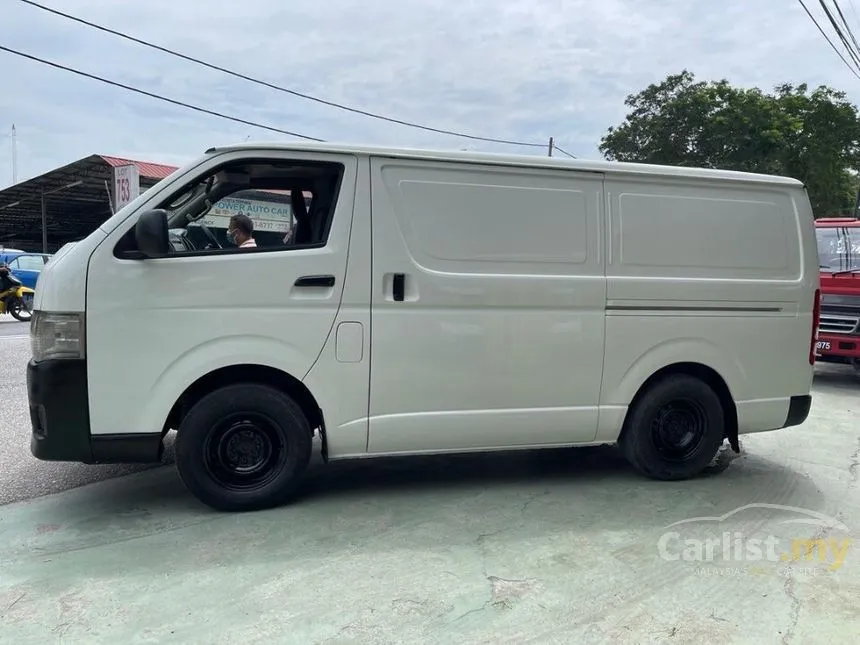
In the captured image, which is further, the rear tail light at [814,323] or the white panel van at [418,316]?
the rear tail light at [814,323]

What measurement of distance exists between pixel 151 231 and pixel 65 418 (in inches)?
42.6

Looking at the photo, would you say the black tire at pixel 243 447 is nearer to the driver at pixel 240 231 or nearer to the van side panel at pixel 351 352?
the van side panel at pixel 351 352

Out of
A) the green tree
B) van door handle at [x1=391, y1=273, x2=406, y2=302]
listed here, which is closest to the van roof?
van door handle at [x1=391, y1=273, x2=406, y2=302]

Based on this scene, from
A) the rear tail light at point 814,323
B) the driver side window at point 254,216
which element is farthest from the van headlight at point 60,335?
the rear tail light at point 814,323

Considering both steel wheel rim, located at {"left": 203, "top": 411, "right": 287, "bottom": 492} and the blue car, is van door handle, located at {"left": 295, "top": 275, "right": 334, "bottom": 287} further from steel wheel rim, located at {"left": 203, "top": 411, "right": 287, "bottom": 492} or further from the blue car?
the blue car

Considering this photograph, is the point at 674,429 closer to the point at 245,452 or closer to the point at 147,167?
the point at 245,452

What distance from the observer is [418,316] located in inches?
156

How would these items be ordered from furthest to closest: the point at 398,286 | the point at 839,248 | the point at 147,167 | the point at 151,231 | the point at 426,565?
the point at 147,167
the point at 839,248
the point at 398,286
the point at 151,231
the point at 426,565

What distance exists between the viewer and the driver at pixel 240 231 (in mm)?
4124

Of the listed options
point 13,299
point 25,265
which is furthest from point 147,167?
point 13,299

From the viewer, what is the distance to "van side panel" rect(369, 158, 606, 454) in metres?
3.94

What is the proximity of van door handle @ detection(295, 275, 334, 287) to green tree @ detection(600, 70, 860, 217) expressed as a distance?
26245 mm

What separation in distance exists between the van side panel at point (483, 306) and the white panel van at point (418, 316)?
0.04 feet

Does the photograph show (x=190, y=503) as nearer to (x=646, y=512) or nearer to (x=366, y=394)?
(x=366, y=394)
